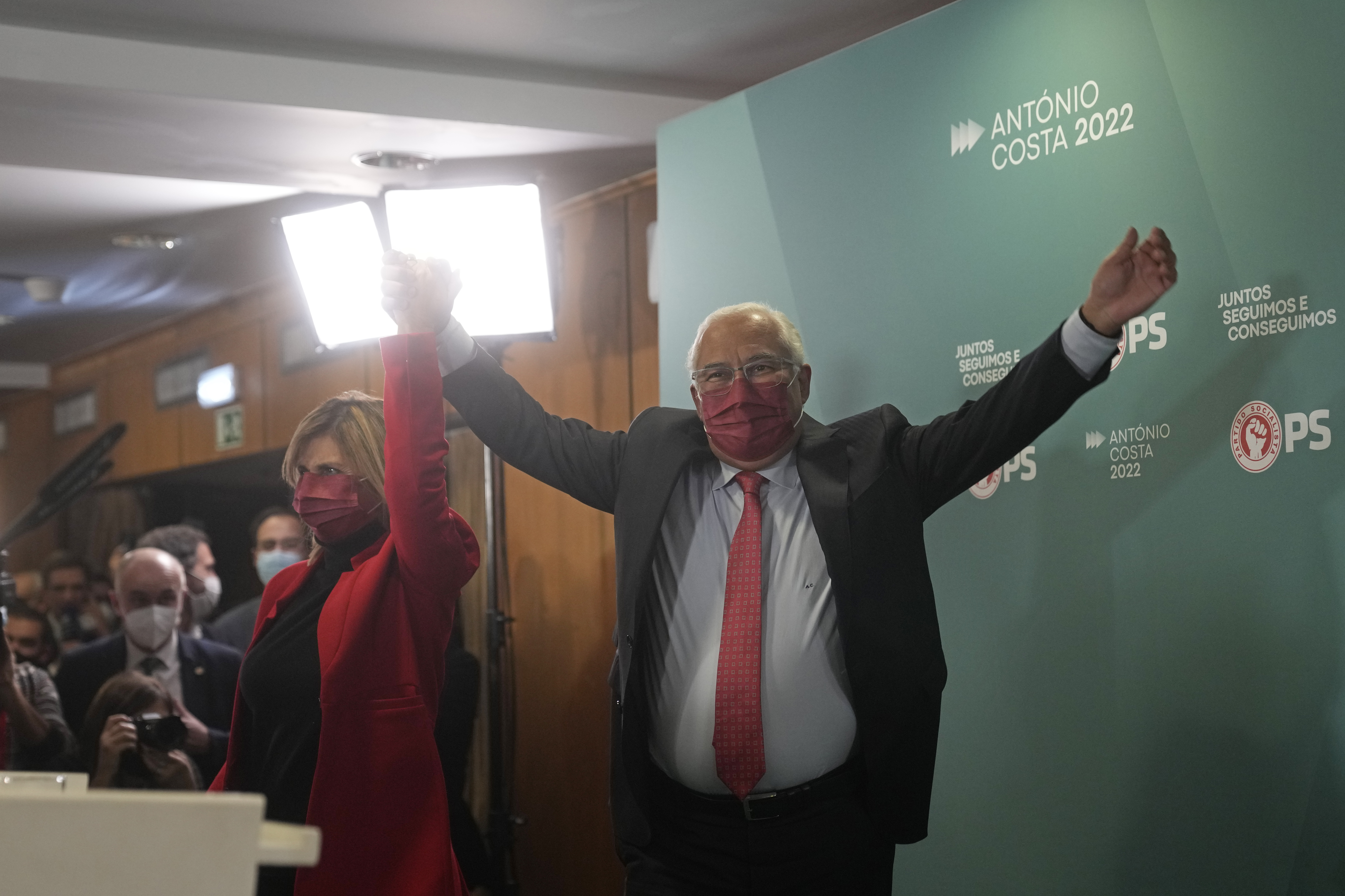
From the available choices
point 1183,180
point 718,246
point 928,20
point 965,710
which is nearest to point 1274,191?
point 1183,180

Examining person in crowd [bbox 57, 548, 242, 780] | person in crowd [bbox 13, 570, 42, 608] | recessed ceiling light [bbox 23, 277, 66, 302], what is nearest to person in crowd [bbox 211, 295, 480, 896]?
person in crowd [bbox 57, 548, 242, 780]

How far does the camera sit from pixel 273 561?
4809mm

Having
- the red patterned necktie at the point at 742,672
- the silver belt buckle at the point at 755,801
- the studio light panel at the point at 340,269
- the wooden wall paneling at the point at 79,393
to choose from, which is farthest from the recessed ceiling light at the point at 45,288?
the silver belt buckle at the point at 755,801

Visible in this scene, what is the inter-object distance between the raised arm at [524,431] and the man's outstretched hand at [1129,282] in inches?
34.1

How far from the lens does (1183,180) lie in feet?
7.14

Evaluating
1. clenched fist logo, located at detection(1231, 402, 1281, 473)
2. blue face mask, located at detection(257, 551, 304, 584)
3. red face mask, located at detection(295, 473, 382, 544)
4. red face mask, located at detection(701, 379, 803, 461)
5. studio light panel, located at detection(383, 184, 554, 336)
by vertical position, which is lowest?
clenched fist logo, located at detection(1231, 402, 1281, 473)

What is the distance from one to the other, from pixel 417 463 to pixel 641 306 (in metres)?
2.37

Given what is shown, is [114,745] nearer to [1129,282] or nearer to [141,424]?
[1129,282]

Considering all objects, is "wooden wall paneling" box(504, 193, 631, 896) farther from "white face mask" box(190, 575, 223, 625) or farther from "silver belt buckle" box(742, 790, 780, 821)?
"silver belt buckle" box(742, 790, 780, 821)

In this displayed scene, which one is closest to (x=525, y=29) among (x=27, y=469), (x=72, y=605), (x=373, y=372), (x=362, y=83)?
(x=362, y=83)

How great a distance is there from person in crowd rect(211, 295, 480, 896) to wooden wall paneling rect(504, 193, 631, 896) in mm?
2108

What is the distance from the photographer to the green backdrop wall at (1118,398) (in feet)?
6.57

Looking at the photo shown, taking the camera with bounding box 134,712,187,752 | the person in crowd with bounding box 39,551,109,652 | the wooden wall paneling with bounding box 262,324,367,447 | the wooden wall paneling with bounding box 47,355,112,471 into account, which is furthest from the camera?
the wooden wall paneling with bounding box 47,355,112,471

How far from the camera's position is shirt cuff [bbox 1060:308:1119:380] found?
187 cm
